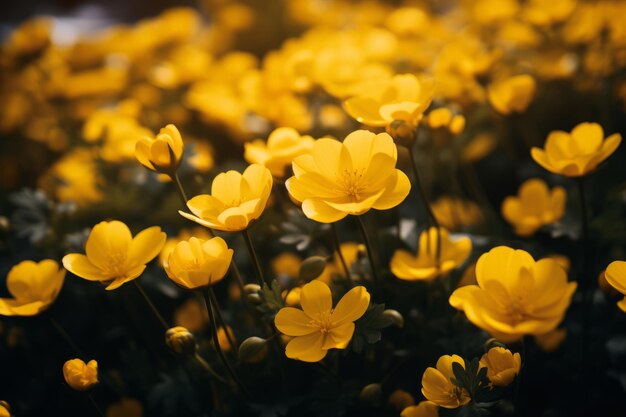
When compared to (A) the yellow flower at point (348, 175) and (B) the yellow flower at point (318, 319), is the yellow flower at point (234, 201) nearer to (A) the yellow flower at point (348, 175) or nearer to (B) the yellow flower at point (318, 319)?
(A) the yellow flower at point (348, 175)

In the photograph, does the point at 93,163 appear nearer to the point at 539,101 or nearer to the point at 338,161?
the point at 338,161

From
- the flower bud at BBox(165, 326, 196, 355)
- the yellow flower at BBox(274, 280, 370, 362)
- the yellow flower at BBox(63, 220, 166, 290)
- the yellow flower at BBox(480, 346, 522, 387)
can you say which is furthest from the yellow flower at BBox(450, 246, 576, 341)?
the yellow flower at BBox(63, 220, 166, 290)

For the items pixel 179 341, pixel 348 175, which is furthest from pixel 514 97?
pixel 179 341

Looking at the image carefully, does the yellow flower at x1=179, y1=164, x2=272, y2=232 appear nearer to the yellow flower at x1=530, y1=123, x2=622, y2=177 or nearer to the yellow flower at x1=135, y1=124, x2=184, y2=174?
the yellow flower at x1=135, y1=124, x2=184, y2=174

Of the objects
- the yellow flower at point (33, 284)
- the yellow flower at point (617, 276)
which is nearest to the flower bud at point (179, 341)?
the yellow flower at point (33, 284)

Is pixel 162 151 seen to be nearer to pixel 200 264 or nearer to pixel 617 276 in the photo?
pixel 200 264

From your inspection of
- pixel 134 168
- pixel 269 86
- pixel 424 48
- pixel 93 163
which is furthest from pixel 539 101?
pixel 93 163
